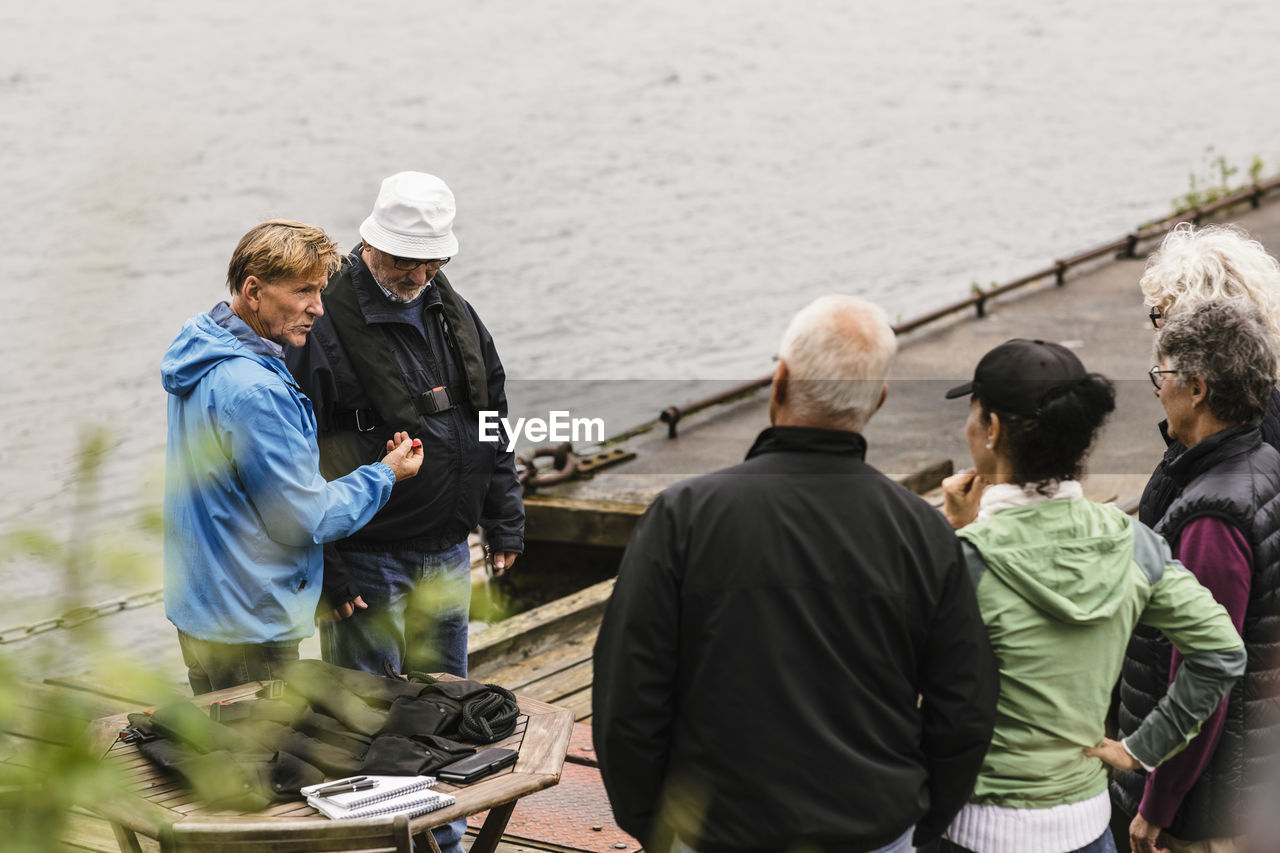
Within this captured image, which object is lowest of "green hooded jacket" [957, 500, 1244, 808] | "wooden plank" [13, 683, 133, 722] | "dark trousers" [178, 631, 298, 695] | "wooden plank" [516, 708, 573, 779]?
"wooden plank" [516, 708, 573, 779]

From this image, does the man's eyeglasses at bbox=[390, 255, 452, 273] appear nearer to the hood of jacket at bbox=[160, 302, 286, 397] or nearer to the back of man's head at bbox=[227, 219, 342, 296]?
the back of man's head at bbox=[227, 219, 342, 296]

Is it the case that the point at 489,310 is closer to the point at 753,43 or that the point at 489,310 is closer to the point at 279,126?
the point at 279,126

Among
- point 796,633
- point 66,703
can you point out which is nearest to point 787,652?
point 796,633

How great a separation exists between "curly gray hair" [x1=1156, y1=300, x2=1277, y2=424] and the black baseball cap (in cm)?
49

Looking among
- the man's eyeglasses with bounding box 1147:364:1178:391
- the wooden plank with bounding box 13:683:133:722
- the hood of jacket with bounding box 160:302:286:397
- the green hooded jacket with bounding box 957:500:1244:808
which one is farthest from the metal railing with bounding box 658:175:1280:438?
the wooden plank with bounding box 13:683:133:722

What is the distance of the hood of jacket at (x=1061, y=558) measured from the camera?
233 centimetres

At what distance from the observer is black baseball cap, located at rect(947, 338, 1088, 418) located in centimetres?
233

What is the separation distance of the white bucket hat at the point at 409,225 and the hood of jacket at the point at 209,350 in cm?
49

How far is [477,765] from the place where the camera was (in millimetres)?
3020

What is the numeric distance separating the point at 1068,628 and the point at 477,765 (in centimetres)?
130

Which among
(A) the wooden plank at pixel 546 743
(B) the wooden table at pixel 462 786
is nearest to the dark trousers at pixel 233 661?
(B) the wooden table at pixel 462 786

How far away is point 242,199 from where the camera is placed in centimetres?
2348

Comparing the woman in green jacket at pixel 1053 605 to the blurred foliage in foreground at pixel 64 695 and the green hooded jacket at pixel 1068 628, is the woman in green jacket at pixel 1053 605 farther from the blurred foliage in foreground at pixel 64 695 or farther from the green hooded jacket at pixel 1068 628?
the blurred foliage in foreground at pixel 64 695

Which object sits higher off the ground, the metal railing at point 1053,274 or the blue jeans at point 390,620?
the blue jeans at point 390,620
